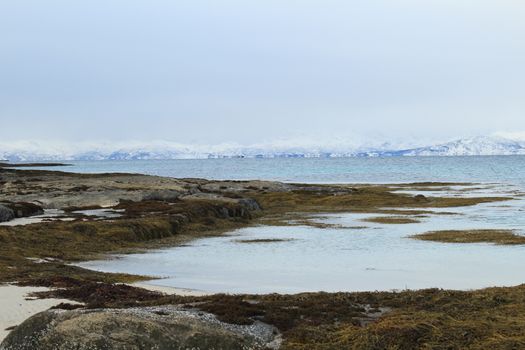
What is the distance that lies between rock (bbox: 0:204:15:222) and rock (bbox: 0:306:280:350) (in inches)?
1234

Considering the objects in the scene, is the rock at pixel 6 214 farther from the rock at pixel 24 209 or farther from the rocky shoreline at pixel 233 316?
the rocky shoreline at pixel 233 316

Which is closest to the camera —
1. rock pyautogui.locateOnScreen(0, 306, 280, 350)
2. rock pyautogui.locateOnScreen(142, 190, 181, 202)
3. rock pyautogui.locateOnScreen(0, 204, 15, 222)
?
rock pyautogui.locateOnScreen(0, 306, 280, 350)

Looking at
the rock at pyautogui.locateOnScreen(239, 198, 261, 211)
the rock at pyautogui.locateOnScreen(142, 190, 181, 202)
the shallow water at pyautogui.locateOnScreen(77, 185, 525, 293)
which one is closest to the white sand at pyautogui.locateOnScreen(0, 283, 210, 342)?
the shallow water at pyautogui.locateOnScreen(77, 185, 525, 293)

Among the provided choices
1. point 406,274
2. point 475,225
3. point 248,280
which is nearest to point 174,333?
point 248,280

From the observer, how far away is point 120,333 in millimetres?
10062

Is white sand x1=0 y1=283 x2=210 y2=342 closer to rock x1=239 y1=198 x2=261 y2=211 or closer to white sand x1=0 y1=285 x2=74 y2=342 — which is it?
white sand x1=0 y1=285 x2=74 y2=342

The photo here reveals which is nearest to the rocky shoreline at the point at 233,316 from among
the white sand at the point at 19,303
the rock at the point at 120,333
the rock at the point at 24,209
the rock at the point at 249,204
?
the rock at the point at 120,333

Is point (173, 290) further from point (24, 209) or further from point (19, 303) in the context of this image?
point (24, 209)

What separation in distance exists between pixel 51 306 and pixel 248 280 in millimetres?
8453

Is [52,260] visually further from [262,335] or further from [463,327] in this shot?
[463,327]

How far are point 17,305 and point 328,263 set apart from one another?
1412 centimetres

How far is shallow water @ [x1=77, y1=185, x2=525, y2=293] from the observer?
21734mm

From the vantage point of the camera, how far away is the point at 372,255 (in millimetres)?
29031

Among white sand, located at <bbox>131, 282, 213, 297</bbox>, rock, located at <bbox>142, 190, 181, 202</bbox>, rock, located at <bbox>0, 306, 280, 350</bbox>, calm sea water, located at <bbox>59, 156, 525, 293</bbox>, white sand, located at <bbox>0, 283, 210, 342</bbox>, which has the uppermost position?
rock, located at <bbox>0, 306, 280, 350</bbox>
